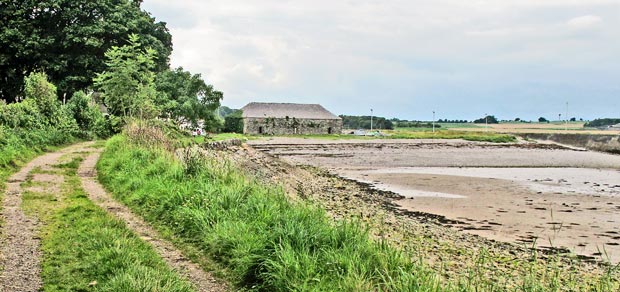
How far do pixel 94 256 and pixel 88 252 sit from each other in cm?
24

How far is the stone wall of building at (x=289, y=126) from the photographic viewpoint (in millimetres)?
76250

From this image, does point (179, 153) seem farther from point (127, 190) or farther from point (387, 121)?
point (387, 121)

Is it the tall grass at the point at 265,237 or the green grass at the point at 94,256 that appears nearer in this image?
the green grass at the point at 94,256

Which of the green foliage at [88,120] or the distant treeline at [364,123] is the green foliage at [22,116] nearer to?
the green foliage at [88,120]

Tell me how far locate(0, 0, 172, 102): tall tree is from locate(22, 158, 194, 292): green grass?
29719 millimetres

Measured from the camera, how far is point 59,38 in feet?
118

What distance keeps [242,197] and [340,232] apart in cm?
251

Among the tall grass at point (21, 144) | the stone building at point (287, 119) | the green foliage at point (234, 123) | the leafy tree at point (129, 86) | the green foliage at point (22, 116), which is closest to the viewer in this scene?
the tall grass at point (21, 144)

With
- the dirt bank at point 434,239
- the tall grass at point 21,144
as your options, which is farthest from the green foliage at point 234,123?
the dirt bank at point 434,239

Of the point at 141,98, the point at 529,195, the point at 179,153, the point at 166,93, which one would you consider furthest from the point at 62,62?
the point at 529,195

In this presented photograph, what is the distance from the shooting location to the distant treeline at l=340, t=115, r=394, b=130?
13288 centimetres

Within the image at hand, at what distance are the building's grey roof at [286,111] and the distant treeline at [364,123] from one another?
163ft

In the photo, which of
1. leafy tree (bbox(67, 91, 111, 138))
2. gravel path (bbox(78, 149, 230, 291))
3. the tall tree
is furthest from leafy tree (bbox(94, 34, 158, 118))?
the tall tree

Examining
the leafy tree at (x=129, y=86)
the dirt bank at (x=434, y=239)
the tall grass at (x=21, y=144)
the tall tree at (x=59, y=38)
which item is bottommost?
the dirt bank at (x=434, y=239)
